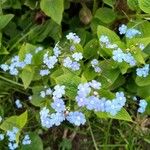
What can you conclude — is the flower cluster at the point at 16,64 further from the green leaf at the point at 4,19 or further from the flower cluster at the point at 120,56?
the flower cluster at the point at 120,56

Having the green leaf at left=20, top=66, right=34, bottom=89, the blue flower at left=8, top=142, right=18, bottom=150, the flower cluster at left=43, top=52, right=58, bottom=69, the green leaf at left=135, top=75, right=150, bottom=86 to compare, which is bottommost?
the blue flower at left=8, top=142, right=18, bottom=150

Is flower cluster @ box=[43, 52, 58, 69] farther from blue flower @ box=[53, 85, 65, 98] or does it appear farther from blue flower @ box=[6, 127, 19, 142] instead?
blue flower @ box=[6, 127, 19, 142]

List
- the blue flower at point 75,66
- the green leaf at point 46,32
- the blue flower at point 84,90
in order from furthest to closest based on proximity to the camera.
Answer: the green leaf at point 46,32 → the blue flower at point 75,66 → the blue flower at point 84,90

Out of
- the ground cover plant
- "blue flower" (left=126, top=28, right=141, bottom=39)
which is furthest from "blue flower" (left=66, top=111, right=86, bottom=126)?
"blue flower" (left=126, top=28, right=141, bottom=39)

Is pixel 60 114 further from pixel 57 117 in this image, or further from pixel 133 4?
pixel 133 4

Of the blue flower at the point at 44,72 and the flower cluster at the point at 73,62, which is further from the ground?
the flower cluster at the point at 73,62

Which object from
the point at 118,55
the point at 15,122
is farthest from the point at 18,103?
the point at 118,55

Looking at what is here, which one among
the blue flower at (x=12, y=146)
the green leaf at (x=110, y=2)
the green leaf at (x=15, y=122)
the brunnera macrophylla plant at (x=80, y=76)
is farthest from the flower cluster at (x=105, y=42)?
the blue flower at (x=12, y=146)

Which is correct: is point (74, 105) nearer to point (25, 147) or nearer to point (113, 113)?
point (113, 113)
